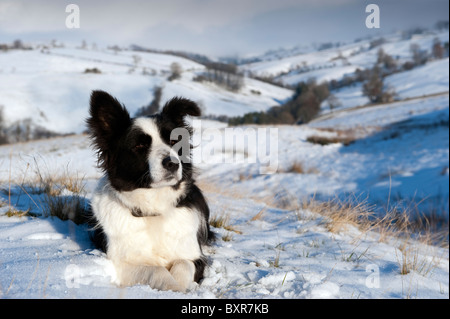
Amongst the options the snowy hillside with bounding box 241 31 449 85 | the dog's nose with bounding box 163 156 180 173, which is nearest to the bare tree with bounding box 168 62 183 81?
the snowy hillside with bounding box 241 31 449 85

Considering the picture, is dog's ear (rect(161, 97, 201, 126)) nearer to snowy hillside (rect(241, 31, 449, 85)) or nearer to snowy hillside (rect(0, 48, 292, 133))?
snowy hillside (rect(0, 48, 292, 133))

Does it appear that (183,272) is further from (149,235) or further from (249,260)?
(249,260)

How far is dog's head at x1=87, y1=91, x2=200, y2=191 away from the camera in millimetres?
3053

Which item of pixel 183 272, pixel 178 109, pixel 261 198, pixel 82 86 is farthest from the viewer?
pixel 82 86

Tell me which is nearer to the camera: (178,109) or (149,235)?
(149,235)

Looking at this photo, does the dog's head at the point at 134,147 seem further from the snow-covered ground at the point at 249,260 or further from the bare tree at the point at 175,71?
the bare tree at the point at 175,71

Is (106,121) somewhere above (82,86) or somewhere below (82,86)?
below

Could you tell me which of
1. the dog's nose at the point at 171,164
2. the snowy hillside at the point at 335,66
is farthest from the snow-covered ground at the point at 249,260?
the snowy hillside at the point at 335,66

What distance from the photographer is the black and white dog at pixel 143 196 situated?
9.74 feet

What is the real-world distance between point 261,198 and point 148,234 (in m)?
6.41

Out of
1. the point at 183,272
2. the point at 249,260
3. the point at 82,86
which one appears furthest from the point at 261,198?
the point at 82,86

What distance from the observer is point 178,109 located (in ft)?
11.7
